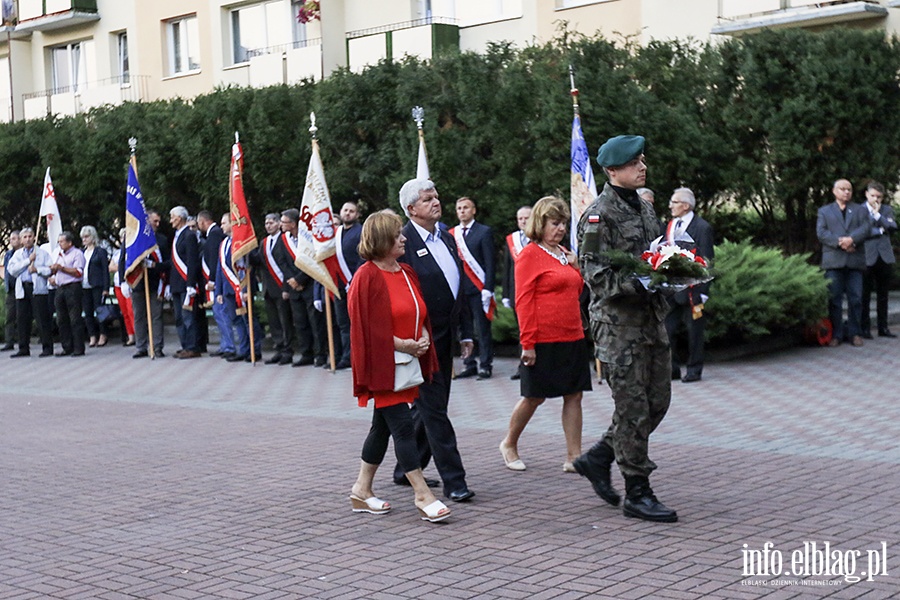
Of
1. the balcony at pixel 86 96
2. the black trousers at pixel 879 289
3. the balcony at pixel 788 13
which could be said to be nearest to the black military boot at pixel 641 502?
the black trousers at pixel 879 289

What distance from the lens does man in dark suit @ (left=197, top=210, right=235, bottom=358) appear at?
57.3ft

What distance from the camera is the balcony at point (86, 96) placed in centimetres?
3575

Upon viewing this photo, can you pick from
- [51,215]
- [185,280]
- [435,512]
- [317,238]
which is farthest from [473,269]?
[51,215]

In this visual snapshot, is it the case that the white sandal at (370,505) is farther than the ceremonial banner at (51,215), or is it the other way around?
the ceremonial banner at (51,215)

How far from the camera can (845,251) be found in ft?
48.7

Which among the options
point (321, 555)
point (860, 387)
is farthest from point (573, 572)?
point (860, 387)

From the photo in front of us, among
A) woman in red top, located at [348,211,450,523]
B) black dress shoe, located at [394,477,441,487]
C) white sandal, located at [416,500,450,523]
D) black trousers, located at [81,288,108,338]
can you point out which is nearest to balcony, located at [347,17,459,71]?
black trousers, located at [81,288,108,338]

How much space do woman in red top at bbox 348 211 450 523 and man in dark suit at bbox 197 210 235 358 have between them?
10242mm

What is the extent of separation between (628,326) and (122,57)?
32.8 meters

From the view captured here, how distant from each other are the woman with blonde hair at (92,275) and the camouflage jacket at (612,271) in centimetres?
1391

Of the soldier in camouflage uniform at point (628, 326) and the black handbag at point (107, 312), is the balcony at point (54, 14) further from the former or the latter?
the soldier in camouflage uniform at point (628, 326)

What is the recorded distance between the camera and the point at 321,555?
21.1 feet

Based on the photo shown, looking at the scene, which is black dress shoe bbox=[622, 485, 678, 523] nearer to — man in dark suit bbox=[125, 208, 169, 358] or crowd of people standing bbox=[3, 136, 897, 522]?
crowd of people standing bbox=[3, 136, 897, 522]

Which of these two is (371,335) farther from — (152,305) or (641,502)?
(152,305)
